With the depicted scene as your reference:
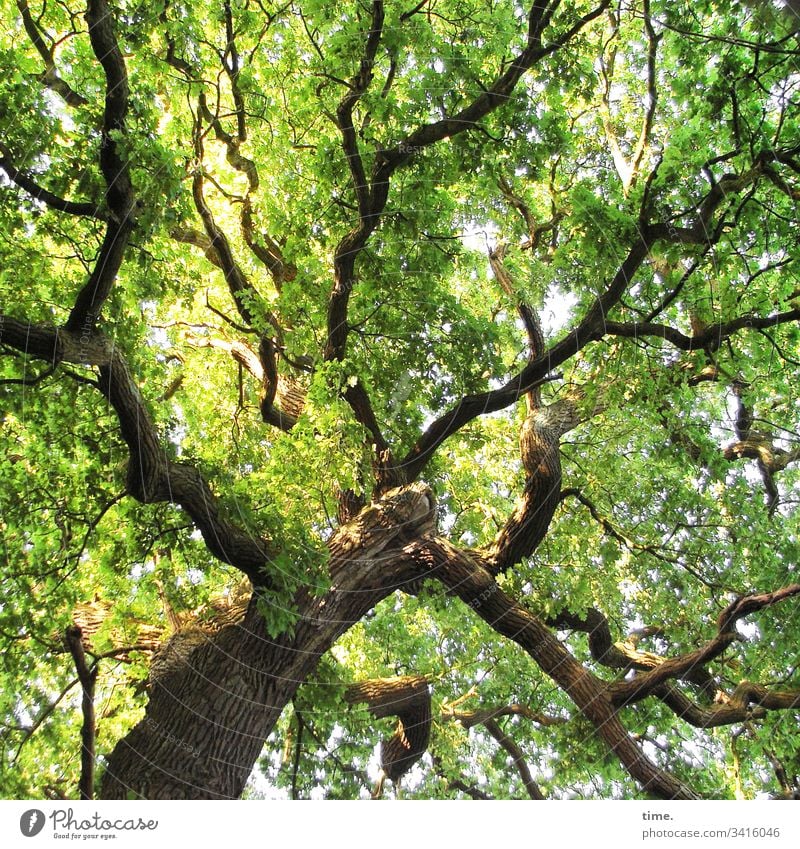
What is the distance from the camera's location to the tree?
4.62 m

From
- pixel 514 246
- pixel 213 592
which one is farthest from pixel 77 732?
pixel 514 246

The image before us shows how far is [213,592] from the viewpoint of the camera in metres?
5.59

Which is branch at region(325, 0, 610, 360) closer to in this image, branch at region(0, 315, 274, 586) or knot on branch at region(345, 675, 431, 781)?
branch at region(0, 315, 274, 586)

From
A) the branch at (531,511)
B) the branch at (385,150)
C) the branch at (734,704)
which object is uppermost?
the branch at (385,150)

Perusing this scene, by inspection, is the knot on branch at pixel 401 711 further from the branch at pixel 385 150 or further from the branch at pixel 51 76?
the branch at pixel 51 76

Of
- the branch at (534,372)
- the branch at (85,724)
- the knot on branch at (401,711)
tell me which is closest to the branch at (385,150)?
the branch at (534,372)

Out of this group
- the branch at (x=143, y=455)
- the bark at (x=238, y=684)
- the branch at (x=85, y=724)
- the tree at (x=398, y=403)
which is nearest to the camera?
the branch at (x=143, y=455)

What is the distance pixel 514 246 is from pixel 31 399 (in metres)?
4.55
